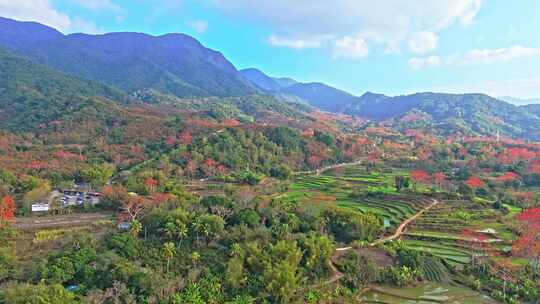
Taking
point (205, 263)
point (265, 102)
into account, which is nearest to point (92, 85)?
point (265, 102)

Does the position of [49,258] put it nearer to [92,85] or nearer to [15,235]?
[15,235]

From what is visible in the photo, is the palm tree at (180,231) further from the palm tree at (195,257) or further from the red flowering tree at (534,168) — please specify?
the red flowering tree at (534,168)

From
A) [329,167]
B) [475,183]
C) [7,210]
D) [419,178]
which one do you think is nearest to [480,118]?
[329,167]

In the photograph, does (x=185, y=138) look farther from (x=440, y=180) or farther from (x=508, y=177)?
(x=508, y=177)

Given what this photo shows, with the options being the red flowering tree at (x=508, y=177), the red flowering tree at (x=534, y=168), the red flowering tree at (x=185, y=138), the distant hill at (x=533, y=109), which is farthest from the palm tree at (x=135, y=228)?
the distant hill at (x=533, y=109)

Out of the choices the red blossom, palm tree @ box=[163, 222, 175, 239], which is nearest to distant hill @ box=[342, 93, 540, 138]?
the red blossom

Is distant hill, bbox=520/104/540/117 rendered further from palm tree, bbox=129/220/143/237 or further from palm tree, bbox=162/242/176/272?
palm tree, bbox=129/220/143/237
